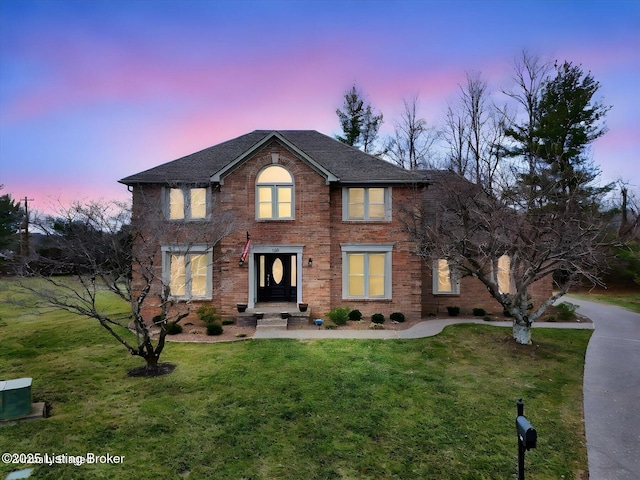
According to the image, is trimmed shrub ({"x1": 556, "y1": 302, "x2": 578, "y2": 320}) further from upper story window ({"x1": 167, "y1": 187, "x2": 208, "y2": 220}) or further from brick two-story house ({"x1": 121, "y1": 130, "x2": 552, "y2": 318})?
upper story window ({"x1": 167, "y1": 187, "x2": 208, "y2": 220})

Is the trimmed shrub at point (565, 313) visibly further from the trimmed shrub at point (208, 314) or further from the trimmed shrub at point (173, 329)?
the trimmed shrub at point (173, 329)

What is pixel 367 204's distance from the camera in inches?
592

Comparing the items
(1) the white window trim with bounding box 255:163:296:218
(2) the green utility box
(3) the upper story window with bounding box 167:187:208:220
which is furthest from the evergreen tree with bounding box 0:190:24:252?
(2) the green utility box

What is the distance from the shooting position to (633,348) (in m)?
11.0

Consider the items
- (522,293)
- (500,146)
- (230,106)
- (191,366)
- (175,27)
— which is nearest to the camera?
(191,366)

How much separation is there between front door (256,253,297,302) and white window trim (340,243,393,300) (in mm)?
2616

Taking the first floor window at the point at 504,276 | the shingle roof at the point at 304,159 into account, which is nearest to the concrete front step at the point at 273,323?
the shingle roof at the point at 304,159

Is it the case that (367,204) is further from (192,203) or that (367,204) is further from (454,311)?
(192,203)

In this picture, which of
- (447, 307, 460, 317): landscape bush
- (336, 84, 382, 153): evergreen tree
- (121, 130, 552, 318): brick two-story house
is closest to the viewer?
(121, 130, 552, 318): brick two-story house

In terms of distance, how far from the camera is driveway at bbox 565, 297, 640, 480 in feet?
16.5

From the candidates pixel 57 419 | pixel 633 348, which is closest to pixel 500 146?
pixel 633 348

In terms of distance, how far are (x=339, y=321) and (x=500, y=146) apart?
770 inches

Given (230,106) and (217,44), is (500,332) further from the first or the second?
(230,106)

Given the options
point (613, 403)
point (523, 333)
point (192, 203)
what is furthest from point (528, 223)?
point (192, 203)
